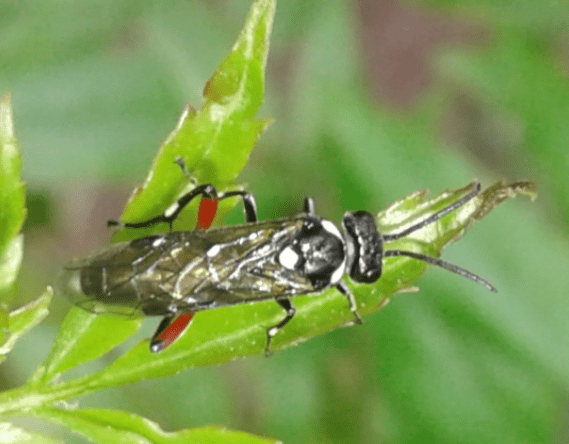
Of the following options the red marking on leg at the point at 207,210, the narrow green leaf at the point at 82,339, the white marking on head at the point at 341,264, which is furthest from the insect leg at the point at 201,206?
the white marking on head at the point at 341,264

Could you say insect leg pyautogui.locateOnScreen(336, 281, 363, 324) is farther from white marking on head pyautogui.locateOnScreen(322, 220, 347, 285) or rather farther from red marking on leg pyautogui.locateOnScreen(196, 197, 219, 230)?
red marking on leg pyautogui.locateOnScreen(196, 197, 219, 230)

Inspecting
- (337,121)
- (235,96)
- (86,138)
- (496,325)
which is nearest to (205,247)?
(235,96)

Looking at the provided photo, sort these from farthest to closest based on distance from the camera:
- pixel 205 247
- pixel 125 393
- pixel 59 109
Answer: pixel 59 109
pixel 125 393
pixel 205 247

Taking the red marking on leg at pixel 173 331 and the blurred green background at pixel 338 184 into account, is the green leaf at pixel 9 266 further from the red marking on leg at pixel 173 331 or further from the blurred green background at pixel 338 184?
the blurred green background at pixel 338 184

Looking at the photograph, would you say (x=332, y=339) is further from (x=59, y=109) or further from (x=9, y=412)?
(x=9, y=412)

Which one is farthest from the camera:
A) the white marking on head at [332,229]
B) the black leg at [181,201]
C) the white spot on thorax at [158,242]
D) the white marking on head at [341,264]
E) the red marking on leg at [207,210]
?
the white marking on head at [332,229]

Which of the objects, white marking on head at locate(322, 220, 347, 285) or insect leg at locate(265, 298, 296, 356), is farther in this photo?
white marking on head at locate(322, 220, 347, 285)

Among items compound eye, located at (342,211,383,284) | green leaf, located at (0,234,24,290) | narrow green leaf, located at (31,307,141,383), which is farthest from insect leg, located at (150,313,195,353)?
compound eye, located at (342,211,383,284)
